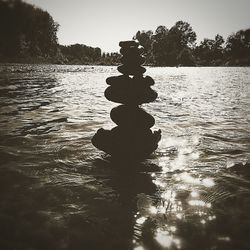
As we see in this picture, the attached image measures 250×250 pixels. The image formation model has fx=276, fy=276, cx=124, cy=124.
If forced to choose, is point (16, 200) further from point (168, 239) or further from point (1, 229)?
point (168, 239)

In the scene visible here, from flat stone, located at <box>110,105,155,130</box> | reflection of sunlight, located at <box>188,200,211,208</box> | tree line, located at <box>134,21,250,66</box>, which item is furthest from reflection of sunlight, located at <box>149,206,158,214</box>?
tree line, located at <box>134,21,250,66</box>

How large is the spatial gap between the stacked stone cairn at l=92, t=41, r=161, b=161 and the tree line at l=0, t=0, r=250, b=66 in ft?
311

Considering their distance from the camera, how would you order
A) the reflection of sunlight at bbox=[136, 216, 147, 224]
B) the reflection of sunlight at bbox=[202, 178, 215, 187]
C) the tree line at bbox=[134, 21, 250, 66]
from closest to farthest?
the reflection of sunlight at bbox=[136, 216, 147, 224], the reflection of sunlight at bbox=[202, 178, 215, 187], the tree line at bbox=[134, 21, 250, 66]

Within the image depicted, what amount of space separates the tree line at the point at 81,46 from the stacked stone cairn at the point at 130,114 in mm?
94879

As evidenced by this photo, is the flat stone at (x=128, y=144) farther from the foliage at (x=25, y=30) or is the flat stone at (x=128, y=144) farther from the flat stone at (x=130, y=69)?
the foliage at (x=25, y=30)

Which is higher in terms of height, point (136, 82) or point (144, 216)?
point (136, 82)

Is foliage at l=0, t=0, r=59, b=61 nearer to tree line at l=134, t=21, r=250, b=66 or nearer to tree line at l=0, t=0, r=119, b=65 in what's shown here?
tree line at l=0, t=0, r=119, b=65

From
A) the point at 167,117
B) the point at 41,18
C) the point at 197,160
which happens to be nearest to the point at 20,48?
the point at 41,18

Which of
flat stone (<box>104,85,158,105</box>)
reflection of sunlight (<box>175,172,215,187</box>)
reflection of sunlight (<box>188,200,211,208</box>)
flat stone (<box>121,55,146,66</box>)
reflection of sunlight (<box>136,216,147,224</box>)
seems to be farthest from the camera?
flat stone (<box>121,55,146,66</box>)

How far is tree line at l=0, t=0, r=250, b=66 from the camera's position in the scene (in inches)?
3767

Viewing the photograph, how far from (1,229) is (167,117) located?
11.6 meters

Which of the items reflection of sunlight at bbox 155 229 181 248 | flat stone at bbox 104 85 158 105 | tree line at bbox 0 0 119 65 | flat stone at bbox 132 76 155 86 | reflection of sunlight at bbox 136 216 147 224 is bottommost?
reflection of sunlight at bbox 136 216 147 224

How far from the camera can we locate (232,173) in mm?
7324

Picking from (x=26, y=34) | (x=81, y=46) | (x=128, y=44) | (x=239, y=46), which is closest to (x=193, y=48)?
(x=239, y=46)
